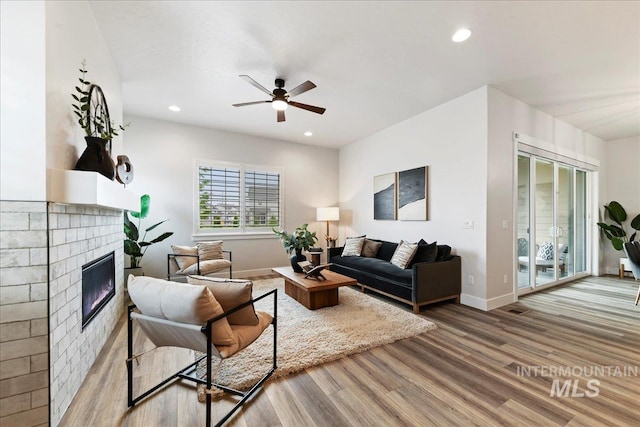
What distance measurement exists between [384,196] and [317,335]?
10.7 ft

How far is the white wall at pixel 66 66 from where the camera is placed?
160cm

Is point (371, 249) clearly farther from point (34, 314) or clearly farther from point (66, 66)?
point (66, 66)

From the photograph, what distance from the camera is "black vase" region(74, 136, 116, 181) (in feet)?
6.35

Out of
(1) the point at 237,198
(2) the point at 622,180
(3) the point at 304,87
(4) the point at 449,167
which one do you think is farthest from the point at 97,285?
(2) the point at 622,180

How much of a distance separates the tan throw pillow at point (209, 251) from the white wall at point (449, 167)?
3.14 meters

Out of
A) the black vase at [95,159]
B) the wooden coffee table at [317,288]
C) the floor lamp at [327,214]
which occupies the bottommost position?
the wooden coffee table at [317,288]

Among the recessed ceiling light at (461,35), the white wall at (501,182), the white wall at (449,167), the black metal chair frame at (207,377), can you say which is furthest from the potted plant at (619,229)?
the black metal chair frame at (207,377)

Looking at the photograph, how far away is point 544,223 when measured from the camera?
174 inches

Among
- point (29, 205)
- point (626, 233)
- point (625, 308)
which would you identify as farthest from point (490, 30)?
point (626, 233)

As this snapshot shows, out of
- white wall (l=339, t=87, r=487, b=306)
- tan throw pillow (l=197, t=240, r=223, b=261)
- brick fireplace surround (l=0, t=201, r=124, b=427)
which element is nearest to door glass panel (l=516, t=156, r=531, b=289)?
white wall (l=339, t=87, r=487, b=306)

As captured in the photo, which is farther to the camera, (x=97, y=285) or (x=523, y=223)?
(x=523, y=223)

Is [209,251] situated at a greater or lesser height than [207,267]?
greater

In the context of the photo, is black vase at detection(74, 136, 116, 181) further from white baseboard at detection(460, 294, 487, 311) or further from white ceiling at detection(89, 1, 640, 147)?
white baseboard at detection(460, 294, 487, 311)

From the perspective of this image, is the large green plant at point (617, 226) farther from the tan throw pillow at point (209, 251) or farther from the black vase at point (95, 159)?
the black vase at point (95, 159)
